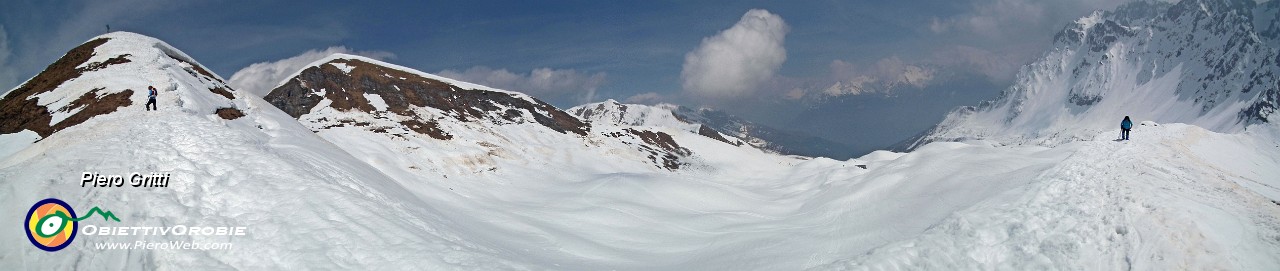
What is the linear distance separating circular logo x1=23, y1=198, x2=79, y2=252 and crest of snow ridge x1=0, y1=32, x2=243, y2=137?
16.4m

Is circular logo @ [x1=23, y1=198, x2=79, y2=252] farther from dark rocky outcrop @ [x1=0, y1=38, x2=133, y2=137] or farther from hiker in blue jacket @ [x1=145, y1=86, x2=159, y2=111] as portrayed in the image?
dark rocky outcrop @ [x1=0, y1=38, x2=133, y2=137]

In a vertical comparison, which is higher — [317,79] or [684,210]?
[317,79]

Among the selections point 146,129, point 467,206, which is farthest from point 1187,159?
point 146,129

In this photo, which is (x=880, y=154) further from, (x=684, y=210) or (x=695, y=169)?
(x=684, y=210)

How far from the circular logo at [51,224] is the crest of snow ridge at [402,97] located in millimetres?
46378

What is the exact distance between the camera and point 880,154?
8338 centimetres

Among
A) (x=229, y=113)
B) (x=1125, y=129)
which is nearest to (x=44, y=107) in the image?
(x=229, y=113)

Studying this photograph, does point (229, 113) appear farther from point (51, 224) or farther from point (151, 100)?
point (51, 224)

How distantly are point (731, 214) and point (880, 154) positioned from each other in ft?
197

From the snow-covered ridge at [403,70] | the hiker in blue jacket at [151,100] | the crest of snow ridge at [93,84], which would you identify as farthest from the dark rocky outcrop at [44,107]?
the snow-covered ridge at [403,70]

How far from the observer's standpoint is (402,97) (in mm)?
75500

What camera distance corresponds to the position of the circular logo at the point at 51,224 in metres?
13.2

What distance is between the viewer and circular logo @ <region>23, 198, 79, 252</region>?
1318 centimetres

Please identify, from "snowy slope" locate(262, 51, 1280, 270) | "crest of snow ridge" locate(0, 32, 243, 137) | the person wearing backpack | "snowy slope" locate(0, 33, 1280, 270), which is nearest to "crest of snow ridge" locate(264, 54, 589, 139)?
"snowy slope" locate(262, 51, 1280, 270)
